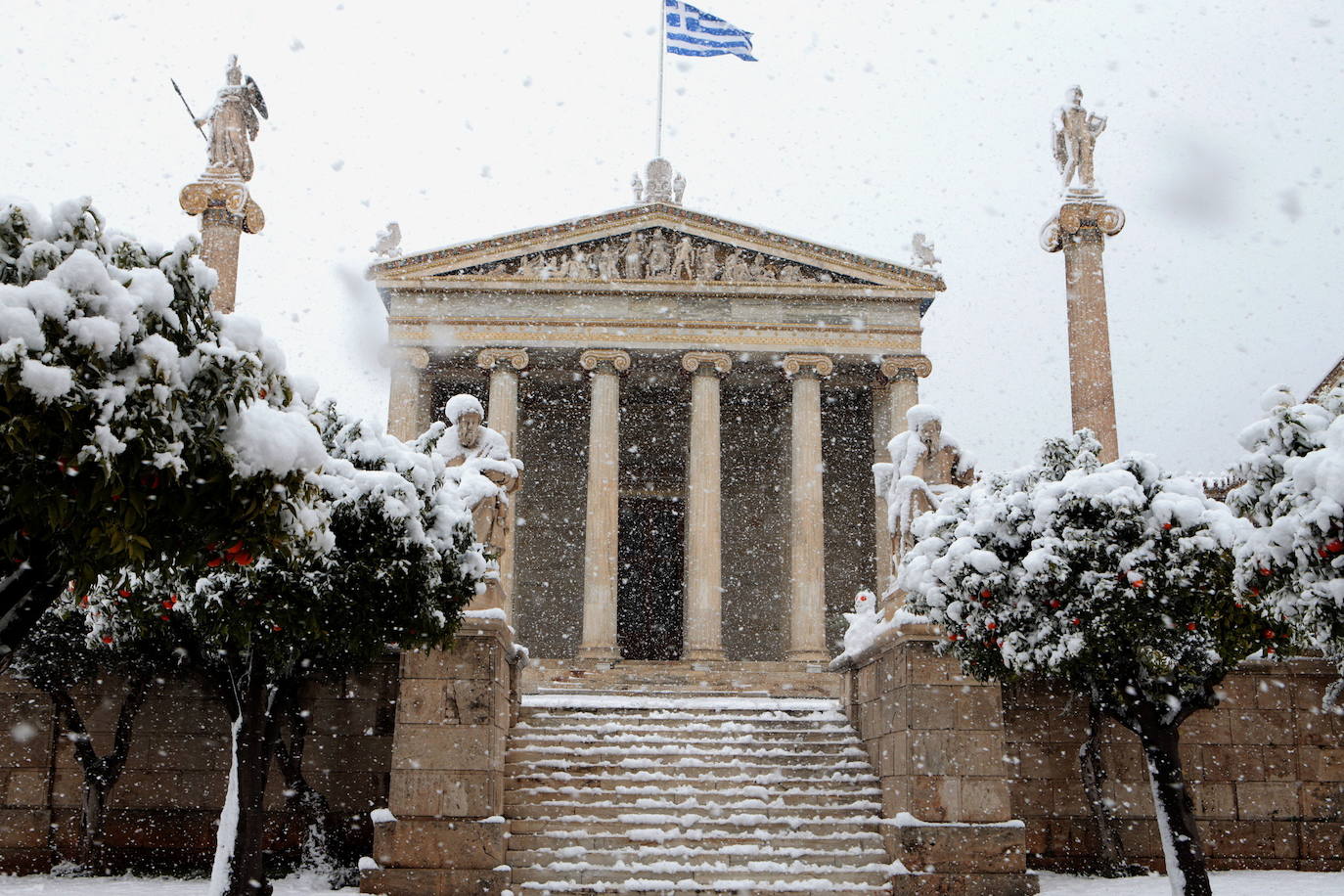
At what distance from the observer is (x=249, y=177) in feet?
73.2

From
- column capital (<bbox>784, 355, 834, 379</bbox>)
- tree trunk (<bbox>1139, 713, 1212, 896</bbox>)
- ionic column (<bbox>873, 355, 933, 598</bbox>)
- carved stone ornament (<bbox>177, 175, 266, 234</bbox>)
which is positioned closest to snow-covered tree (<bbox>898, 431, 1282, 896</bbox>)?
tree trunk (<bbox>1139, 713, 1212, 896</bbox>)

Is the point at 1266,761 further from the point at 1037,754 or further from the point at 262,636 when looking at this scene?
the point at 262,636

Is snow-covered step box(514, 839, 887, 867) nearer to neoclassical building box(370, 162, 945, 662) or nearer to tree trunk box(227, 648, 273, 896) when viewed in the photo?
tree trunk box(227, 648, 273, 896)

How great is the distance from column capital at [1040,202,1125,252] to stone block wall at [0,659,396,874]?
1529 centimetres

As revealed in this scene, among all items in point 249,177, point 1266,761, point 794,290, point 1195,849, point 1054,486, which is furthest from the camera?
point 794,290

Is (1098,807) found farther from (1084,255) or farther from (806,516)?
(806,516)

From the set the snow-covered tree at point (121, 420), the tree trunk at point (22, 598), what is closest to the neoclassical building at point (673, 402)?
the tree trunk at point (22, 598)

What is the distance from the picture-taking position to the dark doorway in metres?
31.4

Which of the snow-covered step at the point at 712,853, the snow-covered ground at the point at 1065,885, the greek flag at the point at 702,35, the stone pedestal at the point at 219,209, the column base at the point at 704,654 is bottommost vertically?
the snow-covered ground at the point at 1065,885

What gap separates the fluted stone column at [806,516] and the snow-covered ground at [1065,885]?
14102mm

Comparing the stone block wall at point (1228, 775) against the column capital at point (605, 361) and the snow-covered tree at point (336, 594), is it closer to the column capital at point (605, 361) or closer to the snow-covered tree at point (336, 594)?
the snow-covered tree at point (336, 594)

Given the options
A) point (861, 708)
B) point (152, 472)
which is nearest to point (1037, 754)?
point (861, 708)

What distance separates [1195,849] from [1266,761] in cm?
420

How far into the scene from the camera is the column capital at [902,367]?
28.5 m
